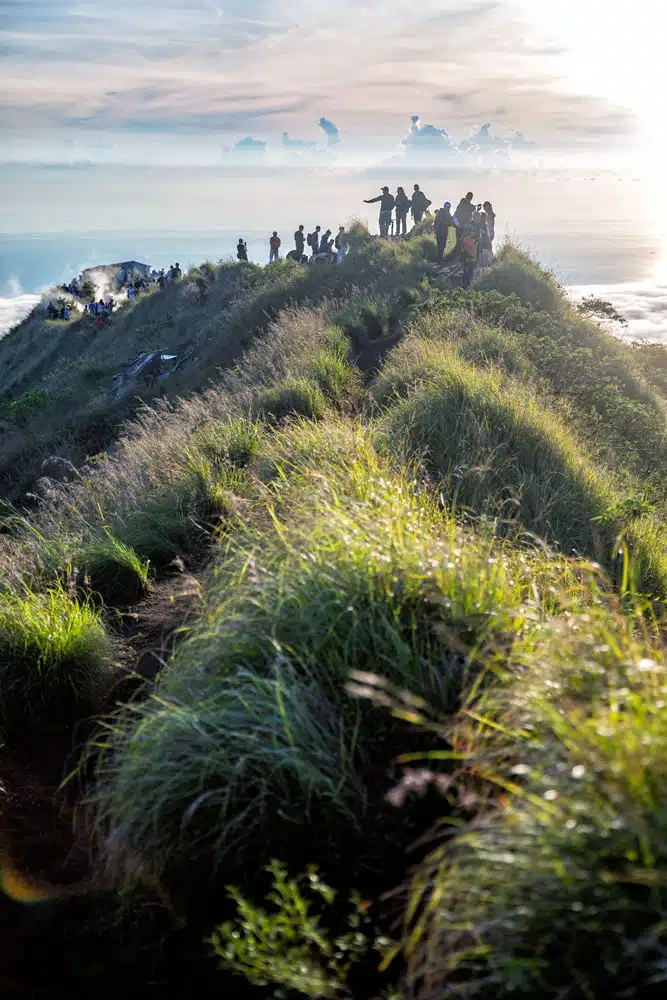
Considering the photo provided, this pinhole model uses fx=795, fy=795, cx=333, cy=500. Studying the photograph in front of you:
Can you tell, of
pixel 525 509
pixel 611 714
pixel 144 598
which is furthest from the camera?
pixel 525 509

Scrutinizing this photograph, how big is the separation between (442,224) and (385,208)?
6.80m

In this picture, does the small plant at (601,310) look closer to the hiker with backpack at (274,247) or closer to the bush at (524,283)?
the bush at (524,283)

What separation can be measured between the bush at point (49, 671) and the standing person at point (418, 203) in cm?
2795

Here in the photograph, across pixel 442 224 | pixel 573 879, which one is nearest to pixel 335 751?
pixel 573 879

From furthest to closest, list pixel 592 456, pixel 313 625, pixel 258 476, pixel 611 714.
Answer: pixel 592 456 < pixel 258 476 < pixel 313 625 < pixel 611 714

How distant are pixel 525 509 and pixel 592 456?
3285mm

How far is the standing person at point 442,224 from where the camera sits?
2320cm

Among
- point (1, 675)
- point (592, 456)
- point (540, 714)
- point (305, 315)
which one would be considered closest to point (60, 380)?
point (305, 315)

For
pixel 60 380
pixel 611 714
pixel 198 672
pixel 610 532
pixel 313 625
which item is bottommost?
pixel 60 380

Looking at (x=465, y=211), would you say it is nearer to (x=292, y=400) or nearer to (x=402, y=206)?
(x=402, y=206)

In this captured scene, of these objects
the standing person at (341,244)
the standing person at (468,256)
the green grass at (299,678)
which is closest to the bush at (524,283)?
the standing person at (468,256)

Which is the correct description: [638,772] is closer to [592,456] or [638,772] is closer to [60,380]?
[592,456]

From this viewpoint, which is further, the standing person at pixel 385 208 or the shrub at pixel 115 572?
the standing person at pixel 385 208

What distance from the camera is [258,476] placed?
22.0ft
